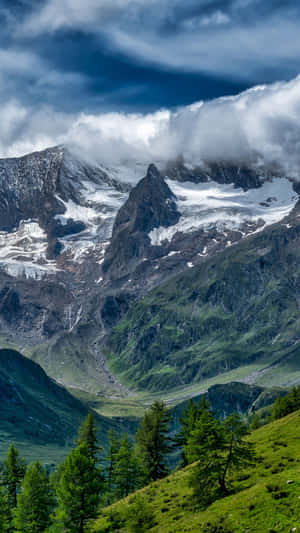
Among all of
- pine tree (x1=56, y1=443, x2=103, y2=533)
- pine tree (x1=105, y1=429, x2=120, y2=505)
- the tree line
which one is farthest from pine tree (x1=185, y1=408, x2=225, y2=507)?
pine tree (x1=105, y1=429, x2=120, y2=505)

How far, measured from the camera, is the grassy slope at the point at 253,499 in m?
48.2

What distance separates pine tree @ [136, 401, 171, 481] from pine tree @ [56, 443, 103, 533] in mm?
23293

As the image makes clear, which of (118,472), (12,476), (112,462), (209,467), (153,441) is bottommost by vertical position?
(112,462)

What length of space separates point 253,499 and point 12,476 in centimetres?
5146

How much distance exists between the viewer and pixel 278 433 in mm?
77688

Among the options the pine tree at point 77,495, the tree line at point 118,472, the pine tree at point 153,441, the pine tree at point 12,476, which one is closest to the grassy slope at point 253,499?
Result: the tree line at point 118,472

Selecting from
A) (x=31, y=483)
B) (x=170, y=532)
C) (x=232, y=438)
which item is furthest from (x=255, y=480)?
(x=31, y=483)

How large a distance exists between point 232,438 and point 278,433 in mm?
21432

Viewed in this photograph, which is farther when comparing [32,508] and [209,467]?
[32,508]

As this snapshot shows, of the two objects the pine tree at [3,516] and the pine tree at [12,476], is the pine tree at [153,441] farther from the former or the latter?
the pine tree at [3,516]

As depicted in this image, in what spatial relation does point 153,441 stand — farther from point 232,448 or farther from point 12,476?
point 232,448

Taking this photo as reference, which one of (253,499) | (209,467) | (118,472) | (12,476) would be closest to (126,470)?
(118,472)

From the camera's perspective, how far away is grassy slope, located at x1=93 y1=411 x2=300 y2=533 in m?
48.2

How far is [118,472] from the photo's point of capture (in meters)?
92.1
